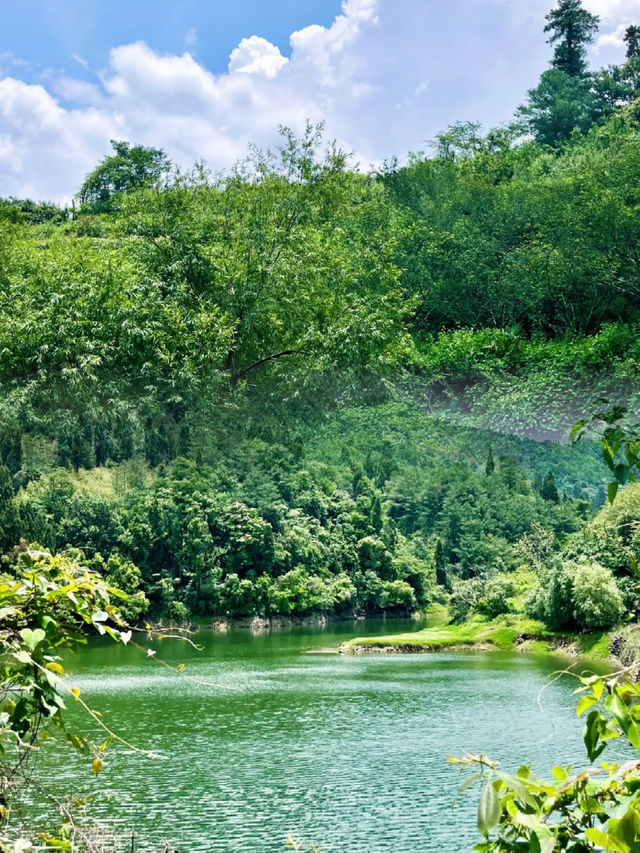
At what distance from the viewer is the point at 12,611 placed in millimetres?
2186

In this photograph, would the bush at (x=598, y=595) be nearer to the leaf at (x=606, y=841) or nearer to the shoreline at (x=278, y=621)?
the shoreline at (x=278, y=621)

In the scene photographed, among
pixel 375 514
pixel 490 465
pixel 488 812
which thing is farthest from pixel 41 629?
pixel 375 514

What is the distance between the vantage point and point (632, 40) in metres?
38.9

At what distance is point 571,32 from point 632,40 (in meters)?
2.55

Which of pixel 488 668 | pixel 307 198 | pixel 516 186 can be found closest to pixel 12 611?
pixel 488 668

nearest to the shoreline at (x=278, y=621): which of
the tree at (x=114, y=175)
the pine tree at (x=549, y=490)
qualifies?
the pine tree at (x=549, y=490)

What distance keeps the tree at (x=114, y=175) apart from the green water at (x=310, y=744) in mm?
22510

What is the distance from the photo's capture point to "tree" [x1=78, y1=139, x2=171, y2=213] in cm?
3912

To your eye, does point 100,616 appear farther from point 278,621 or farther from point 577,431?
point 278,621

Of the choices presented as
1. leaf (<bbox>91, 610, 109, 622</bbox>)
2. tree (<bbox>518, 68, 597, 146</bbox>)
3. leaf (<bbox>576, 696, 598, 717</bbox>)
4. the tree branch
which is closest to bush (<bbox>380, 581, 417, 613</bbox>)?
the tree branch

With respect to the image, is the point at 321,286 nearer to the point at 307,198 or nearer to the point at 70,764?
the point at 307,198

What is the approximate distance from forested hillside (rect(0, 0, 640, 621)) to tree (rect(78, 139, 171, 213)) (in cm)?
791

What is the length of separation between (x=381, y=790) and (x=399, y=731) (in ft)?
12.5

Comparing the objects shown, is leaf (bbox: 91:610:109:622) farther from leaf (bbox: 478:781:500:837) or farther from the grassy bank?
the grassy bank
